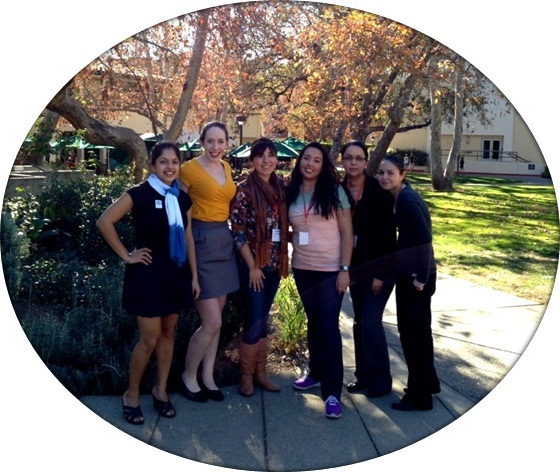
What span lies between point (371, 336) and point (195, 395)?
108cm

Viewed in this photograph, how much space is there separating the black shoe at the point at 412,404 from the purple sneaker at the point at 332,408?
30cm

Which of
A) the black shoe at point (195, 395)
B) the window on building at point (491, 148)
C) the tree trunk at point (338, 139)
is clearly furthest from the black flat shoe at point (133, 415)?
the window on building at point (491, 148)

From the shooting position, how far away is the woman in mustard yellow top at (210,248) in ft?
11.9

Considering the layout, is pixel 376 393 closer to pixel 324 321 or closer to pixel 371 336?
pixel 371 336

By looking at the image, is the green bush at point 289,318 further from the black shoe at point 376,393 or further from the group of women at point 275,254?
the black shoe at point 376,393

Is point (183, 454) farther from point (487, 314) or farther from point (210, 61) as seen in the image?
point (210, 61)

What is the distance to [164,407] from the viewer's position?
3.78m

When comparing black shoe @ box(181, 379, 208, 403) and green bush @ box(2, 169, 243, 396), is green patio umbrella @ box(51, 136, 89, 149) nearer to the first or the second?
green bush @ box(2, 169, 243, 396)

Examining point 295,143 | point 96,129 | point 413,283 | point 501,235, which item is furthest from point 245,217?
point 501,235

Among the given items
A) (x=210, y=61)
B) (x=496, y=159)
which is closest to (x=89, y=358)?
(x=210, y=61)

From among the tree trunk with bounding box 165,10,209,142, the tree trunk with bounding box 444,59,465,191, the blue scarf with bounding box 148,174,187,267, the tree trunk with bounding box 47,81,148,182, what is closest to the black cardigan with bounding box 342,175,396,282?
the tree trunk with bounding box 444,59,465,191

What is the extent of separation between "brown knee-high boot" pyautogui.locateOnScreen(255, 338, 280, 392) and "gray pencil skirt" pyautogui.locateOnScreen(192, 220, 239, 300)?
1.35 ft

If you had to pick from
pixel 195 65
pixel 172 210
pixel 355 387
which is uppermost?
pixel 195 65

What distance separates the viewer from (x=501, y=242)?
12.9 feet
